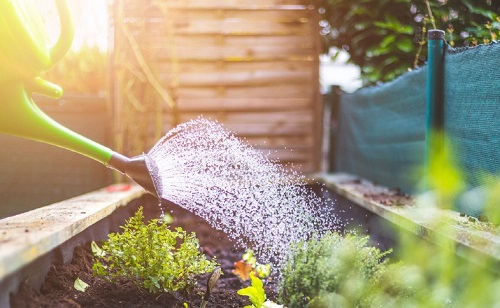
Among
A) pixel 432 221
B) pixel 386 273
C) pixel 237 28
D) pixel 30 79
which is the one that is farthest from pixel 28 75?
pixel 237 28

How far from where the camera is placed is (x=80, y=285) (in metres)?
2.37

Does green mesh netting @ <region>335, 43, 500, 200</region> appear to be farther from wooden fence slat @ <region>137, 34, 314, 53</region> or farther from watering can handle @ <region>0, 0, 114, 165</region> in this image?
watering can handle @ <region>0, 0, 114, 165</region>

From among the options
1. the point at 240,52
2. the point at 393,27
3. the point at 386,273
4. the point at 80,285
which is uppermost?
the point at 393,27

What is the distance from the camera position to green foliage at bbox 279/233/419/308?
200 centimetres

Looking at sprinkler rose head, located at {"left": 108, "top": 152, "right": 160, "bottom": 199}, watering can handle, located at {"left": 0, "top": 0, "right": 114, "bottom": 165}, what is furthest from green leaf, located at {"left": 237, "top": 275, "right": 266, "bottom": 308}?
watering can handle, located at {"left": 0, "top": 0, "right": 114, "bottom": 165}

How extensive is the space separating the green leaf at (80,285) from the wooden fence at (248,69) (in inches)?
137

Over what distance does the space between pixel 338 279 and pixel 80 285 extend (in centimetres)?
100

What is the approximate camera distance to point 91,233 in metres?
2.91

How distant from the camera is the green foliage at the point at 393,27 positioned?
12.6ft

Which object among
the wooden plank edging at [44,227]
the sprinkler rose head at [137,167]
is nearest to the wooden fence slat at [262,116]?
the wooden plank edging at [44,227]

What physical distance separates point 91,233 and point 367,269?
4.49ft

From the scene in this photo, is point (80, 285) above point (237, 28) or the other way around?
the other way around

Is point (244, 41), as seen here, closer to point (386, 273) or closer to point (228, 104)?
point (228, 104)

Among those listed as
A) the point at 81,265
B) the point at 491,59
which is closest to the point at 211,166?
the point at 81,265
